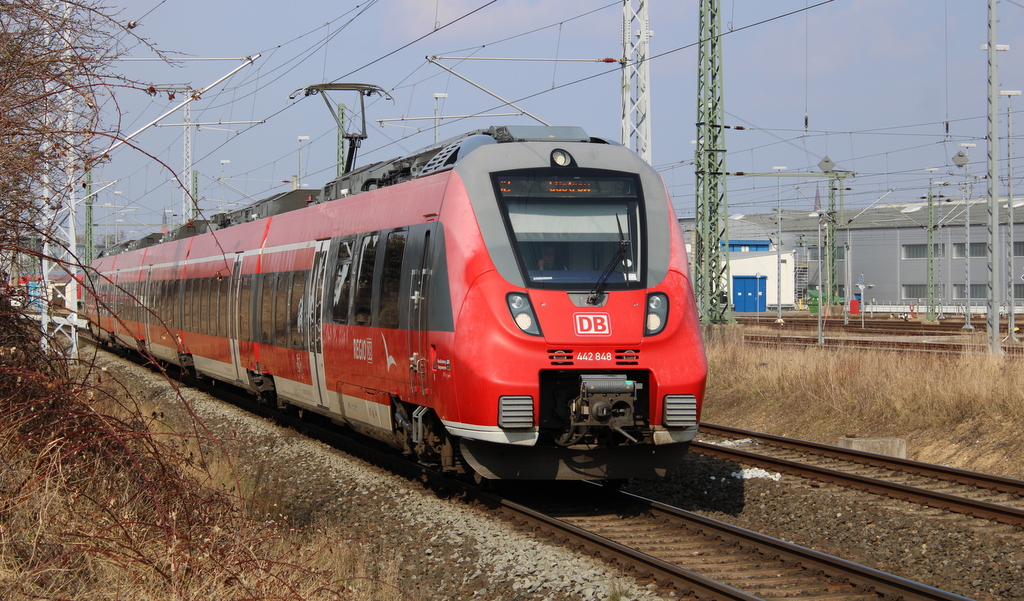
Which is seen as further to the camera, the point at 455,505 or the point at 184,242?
the point at 184,242

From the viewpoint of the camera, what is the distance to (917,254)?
2803 inches

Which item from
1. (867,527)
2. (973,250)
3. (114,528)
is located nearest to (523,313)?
(867,527)

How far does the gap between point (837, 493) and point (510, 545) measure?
3703 mm

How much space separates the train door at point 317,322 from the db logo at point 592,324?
473 centimetres

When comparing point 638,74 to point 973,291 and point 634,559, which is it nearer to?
point 634,559

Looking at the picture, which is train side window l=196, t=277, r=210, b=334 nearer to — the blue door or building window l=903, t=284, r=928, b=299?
the blue door

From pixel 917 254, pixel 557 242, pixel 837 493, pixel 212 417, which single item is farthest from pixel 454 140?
pixel 917 254

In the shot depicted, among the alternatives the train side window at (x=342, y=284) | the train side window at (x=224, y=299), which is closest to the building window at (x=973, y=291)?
the train side window at (x=224, y=299)

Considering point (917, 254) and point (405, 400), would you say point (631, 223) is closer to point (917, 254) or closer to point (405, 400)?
point (405, 400)

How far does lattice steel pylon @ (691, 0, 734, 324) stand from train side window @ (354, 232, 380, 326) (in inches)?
471

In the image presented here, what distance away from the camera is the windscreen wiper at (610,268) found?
8.46 m

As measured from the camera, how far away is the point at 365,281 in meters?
10.8

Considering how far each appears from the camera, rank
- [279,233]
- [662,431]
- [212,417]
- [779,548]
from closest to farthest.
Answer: [779,548] < [662,431] < [279,233] < [212,417]

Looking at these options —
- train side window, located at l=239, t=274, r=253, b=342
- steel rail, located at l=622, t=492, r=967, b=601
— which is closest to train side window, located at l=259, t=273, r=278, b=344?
train side window, located at l=239, t=274, r=253, b=342
